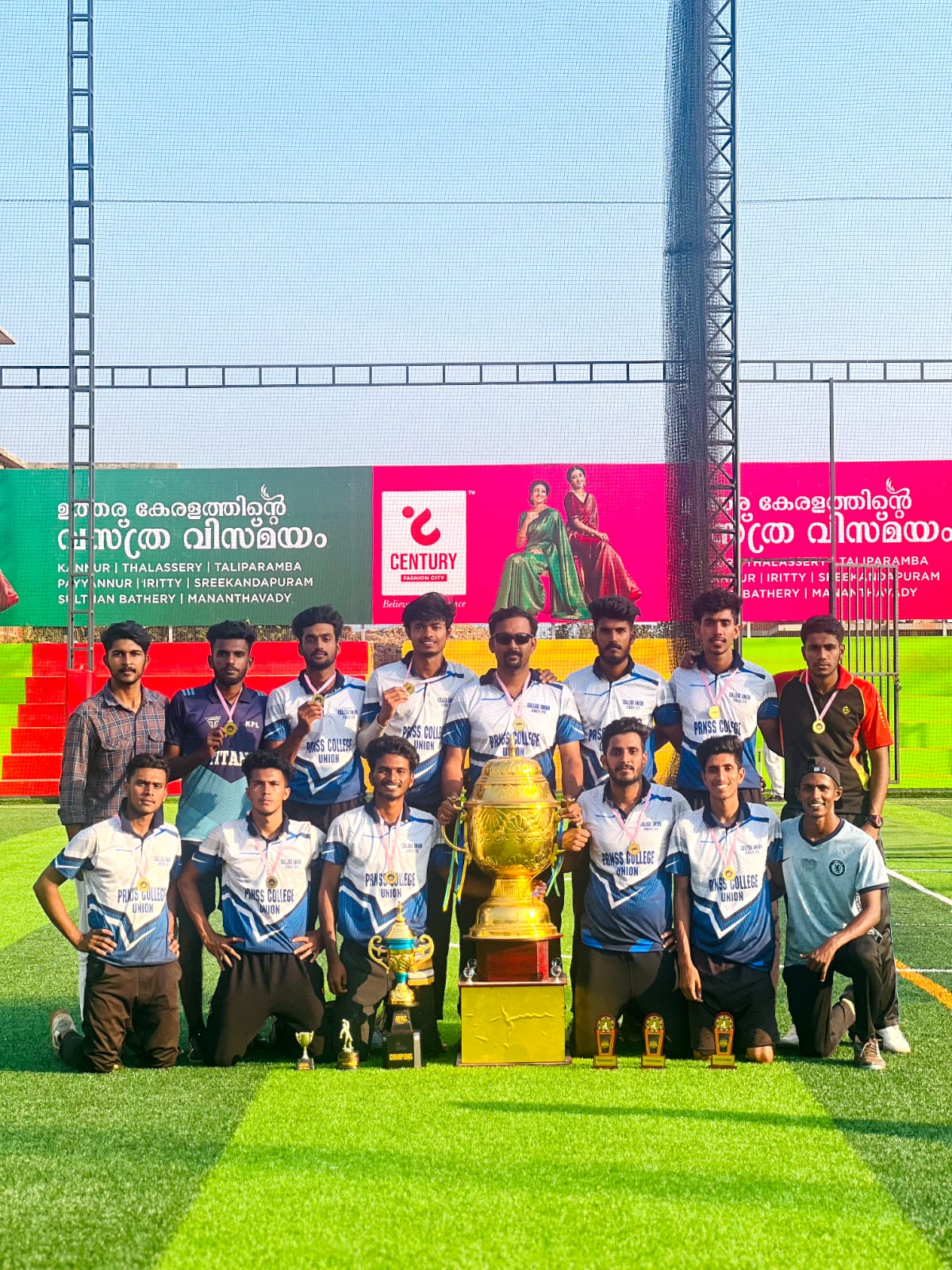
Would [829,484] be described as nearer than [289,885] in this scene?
No

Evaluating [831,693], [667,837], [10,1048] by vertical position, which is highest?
[831,693]

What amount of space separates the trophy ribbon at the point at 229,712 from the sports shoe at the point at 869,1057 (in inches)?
99.8

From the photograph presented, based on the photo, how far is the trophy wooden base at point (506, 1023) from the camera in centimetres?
486

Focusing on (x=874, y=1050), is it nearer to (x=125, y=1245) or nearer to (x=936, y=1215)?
(x=936, y=1215)

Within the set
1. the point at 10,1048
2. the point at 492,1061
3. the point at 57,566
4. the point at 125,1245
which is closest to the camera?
the point at 125,1245

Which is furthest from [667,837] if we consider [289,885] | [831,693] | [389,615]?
[389,615]

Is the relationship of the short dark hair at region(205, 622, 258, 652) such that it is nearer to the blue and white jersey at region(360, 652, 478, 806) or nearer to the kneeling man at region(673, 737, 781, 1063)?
the blue and white jersey at region(360, 652, 478, 806)

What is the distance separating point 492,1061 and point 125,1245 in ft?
6.00

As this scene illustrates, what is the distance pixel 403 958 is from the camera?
493 cm

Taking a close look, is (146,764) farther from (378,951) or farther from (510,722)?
(510,722)

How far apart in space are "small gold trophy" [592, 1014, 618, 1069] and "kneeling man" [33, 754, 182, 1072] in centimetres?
146

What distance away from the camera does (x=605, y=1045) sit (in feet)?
15.9

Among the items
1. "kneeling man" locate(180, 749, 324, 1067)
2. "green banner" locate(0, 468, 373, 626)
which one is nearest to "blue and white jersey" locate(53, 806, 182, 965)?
"kneeling man" locate(180, 749, 324, 1067)

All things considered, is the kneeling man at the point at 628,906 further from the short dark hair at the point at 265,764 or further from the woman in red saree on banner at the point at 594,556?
the woman in red saree on banner at the point at 594,556
